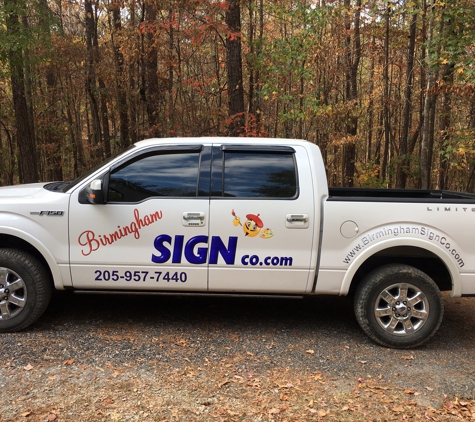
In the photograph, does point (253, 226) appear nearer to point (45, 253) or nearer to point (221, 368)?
point (221, 368)

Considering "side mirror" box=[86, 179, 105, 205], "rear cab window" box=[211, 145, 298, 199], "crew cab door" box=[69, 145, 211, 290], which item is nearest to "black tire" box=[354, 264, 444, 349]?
"rear cab window" box=[211, 145, 298, 199]

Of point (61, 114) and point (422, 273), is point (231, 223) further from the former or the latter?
point (61, 114)

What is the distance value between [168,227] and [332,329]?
213cm

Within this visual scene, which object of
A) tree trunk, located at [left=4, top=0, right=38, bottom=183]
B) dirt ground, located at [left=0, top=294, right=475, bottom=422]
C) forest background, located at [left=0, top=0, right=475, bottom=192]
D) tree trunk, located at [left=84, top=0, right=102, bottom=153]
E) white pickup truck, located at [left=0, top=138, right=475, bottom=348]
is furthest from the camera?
tree trunk, located at [left=84, top=0, right=102, bottom=153]

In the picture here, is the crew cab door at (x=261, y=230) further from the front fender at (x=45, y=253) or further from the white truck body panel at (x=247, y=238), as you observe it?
the front fender at (x=45, y=253)

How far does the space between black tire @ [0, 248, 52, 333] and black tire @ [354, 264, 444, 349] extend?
3.21 meters

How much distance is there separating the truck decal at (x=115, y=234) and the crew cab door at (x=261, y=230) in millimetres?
612

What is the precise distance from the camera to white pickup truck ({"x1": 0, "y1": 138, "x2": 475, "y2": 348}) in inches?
159

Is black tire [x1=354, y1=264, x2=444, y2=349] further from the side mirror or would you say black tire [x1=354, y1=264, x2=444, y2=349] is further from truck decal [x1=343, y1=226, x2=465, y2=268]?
the side mirror

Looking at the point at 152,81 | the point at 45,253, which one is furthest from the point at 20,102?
the point at 45,253

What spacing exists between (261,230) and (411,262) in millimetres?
1715

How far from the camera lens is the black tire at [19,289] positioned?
409cm

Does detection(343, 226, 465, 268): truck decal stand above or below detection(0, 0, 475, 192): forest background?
below

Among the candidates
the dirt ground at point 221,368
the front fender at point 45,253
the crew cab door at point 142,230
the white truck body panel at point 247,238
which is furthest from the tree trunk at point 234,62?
the front fender at point 45,253
